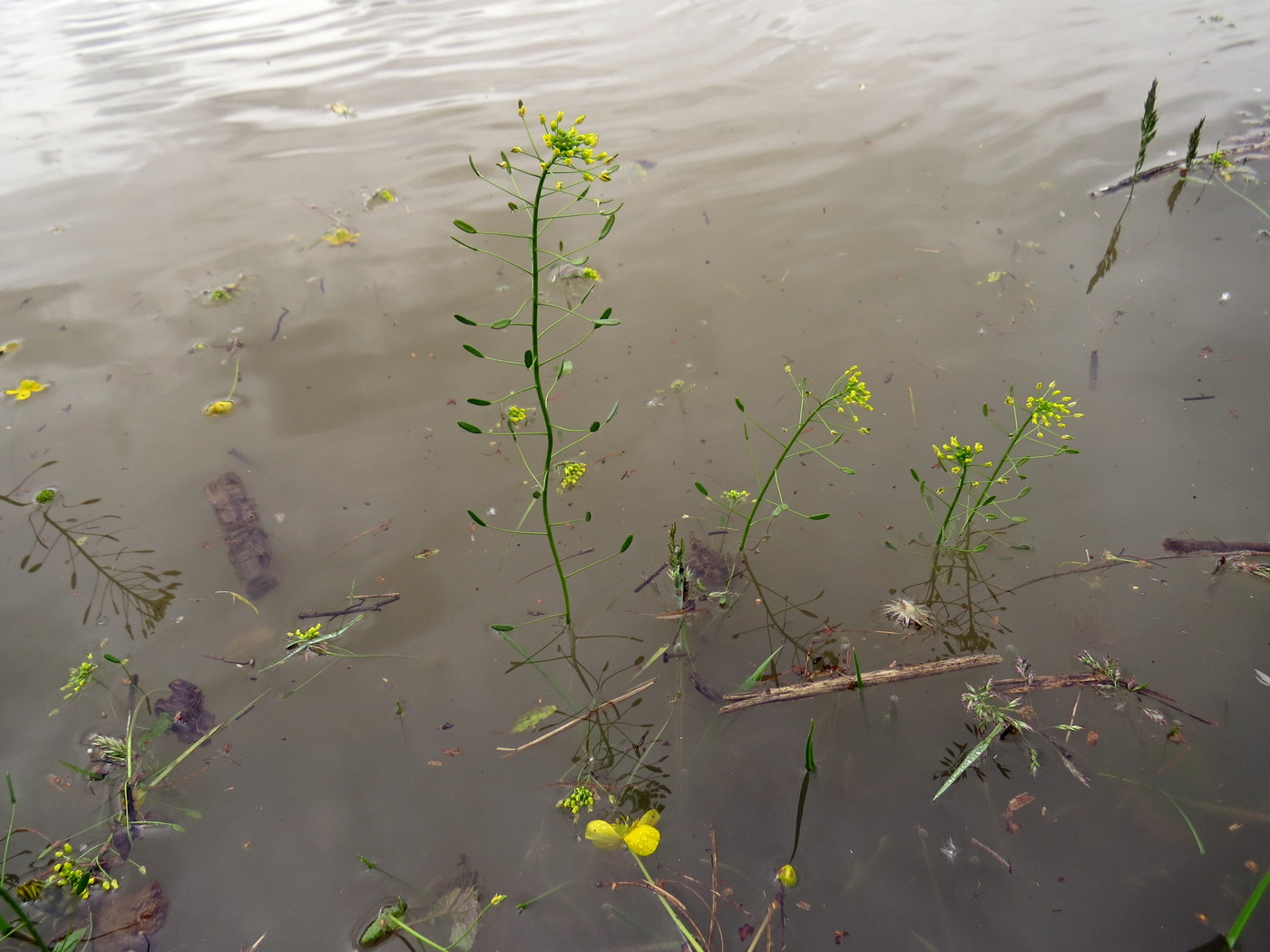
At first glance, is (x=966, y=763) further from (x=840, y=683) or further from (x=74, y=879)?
(x=74, y=879)

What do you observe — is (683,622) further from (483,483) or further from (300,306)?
(300,306)

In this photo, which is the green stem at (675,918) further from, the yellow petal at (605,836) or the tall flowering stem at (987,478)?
the tall flowering stem at (987,478)

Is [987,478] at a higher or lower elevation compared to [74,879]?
higher

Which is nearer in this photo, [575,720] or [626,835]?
[626,835]

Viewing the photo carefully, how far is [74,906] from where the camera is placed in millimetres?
1900

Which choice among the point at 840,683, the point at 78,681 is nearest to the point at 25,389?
the point at 78,681

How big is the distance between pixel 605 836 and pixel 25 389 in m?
3.58

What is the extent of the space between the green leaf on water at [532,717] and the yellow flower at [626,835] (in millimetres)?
381

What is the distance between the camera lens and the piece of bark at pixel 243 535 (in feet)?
8.39

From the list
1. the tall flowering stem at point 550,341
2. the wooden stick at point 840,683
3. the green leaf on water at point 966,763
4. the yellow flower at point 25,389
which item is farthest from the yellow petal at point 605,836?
the yellow flower at point 25,389

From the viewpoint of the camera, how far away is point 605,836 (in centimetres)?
195

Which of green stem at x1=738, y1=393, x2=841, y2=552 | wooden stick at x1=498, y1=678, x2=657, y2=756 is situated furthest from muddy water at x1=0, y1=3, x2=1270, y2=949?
green stem at x1=738, y1=393, x2=841, y2=552

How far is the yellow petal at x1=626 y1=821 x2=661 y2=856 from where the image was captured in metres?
1.93

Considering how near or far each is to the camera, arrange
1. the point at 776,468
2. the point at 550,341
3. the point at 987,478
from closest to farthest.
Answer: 1. the point at 776,468
2. the point at 987,478
3. the point at 550,341
